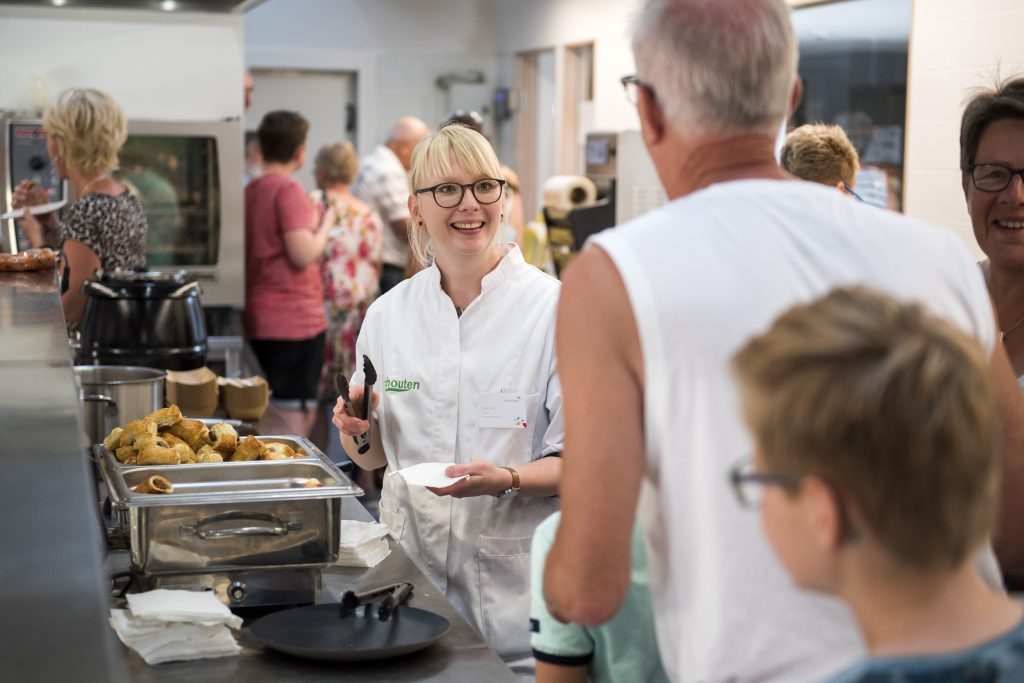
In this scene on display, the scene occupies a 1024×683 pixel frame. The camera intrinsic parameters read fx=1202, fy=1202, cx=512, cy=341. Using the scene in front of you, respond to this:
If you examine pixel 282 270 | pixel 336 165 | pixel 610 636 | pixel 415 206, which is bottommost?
pixel 610 636

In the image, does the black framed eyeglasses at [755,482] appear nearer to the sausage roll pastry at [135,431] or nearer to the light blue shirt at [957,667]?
the light blue shirt at [957,667]

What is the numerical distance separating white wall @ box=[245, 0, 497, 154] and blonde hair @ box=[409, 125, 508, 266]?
7.11 meters

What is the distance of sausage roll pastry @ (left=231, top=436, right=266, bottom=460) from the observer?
204 cm

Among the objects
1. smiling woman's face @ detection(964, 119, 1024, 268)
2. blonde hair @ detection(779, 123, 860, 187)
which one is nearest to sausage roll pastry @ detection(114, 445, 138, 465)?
smiling woman's face @ detection(964, 119, 1024, 268)

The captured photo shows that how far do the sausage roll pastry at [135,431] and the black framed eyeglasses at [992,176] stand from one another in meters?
1.43

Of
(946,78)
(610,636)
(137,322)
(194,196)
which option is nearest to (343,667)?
(610,636)

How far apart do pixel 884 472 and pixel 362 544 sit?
4.36 ft

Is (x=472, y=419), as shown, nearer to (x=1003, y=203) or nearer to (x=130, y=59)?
(x=1003, y=203)

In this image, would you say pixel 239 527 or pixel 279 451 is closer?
pixel 239 527

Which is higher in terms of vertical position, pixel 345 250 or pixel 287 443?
pixel 345 250

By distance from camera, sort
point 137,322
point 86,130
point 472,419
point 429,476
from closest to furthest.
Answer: point 429,476 → point 472,419 → point 137,322 → point 86,130

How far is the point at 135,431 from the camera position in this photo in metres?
2.02

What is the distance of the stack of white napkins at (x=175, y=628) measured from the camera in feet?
5.00

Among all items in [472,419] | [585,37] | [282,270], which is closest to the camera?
[472,419]
